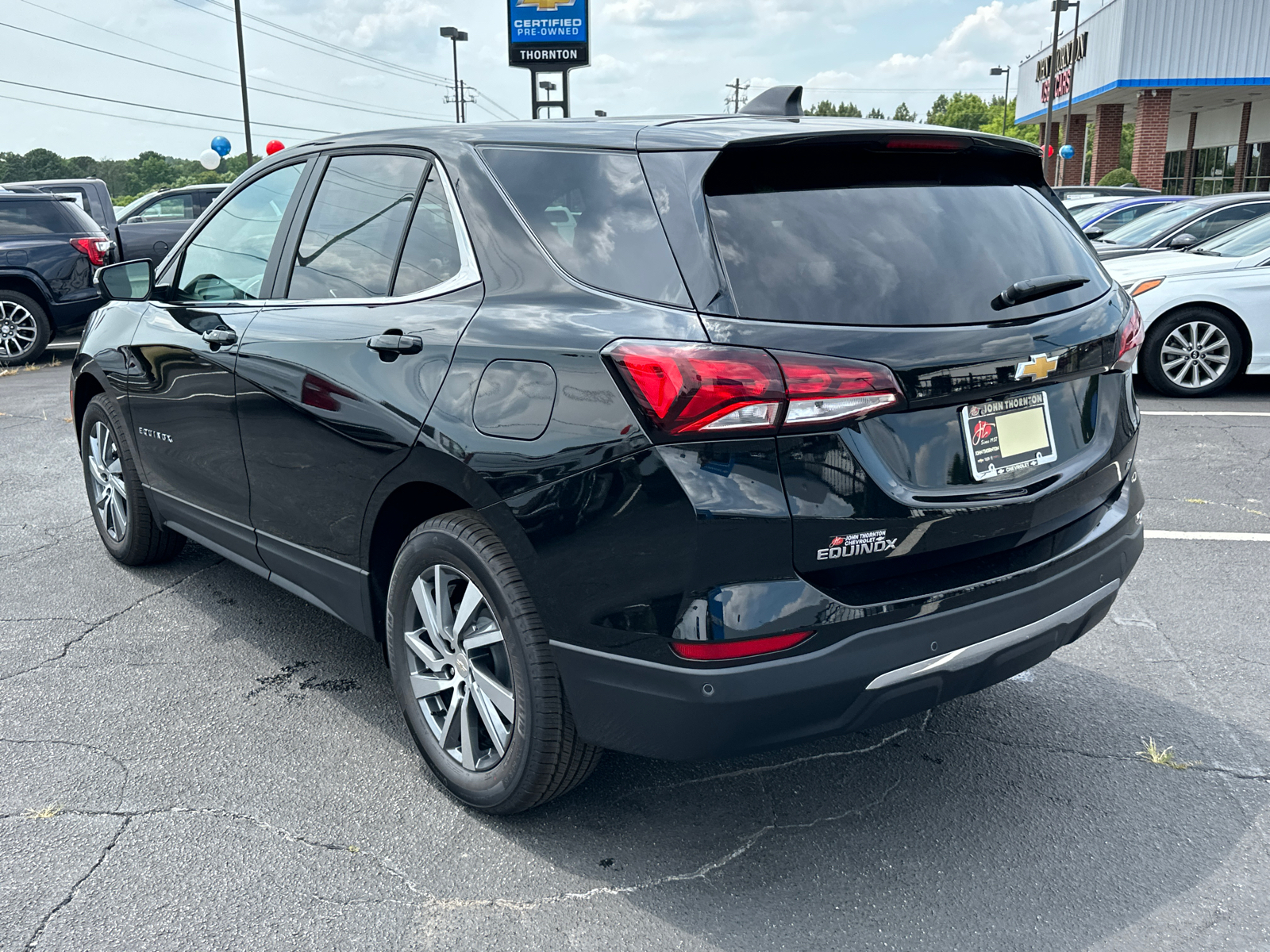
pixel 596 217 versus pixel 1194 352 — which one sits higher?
pixel 596 217

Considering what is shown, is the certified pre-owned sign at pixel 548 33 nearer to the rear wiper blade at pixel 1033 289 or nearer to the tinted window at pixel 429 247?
the tinted window at pixel 429 247

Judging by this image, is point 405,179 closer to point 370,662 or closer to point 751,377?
point 751,377

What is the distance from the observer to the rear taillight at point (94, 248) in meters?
12.3

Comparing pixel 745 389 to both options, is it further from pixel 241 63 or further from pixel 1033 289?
pixel 241 63

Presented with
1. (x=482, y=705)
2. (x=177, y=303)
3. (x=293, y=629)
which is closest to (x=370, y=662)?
(x=293, y=629)

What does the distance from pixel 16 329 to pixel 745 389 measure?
12336mm

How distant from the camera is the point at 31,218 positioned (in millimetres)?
12320

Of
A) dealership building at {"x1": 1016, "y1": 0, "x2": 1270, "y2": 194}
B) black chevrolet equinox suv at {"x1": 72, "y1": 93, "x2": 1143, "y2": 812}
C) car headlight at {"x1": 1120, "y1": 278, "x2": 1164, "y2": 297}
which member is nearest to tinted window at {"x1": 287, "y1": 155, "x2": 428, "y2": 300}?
black chevrolet equinox suv at {"x1": 72, "y1": 93, "x2": 1143, "y2": 812}

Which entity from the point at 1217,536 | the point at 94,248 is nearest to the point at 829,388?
the point at 1217,536

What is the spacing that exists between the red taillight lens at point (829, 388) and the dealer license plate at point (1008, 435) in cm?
27

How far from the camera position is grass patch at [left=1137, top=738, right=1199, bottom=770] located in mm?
3150

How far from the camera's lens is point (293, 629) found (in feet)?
14.0

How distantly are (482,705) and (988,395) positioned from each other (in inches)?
57.9

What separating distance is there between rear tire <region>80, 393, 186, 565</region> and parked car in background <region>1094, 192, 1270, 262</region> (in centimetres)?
843
